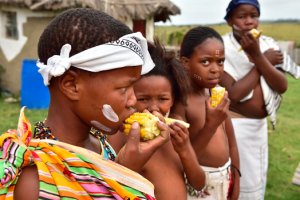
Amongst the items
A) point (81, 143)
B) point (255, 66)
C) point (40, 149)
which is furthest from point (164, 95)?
point (255, 66)

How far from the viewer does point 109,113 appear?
1.49 metres

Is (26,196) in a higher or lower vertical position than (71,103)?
lower

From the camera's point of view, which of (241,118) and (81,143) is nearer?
(81,143)

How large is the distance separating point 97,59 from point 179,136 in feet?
2.58

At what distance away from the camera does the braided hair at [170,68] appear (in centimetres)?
237

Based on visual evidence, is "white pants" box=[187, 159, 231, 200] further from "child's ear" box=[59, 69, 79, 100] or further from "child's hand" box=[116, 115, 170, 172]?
"child's ear" box=[59, 69, 79, 100]

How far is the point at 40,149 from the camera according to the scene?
4.58 feet

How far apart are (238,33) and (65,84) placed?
2.40 meters

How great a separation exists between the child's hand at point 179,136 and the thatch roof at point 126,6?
280 inches

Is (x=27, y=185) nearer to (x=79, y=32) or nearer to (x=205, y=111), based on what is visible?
(x=79, y=32)

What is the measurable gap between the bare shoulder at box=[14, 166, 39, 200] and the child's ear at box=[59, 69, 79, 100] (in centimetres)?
28

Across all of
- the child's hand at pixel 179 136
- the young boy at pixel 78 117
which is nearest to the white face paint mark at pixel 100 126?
the young boy at pixel 78 117

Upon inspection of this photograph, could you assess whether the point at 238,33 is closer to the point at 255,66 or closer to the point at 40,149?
the point at 255,66

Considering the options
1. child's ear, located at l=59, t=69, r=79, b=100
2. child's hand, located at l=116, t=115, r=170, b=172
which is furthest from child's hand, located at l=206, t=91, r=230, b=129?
child's ear, located at l=59, t=69, r=79, b=100
